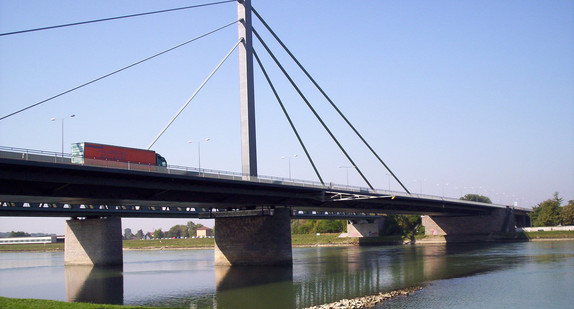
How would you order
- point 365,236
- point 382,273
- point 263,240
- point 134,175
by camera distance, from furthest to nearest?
point 365,236 → point 263,240 → point 382,273 → point 134,175

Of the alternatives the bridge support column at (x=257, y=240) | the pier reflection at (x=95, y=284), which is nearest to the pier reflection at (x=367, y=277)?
the bridge support column at (x=257, y=240)

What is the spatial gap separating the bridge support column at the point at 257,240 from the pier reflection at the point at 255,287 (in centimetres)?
126

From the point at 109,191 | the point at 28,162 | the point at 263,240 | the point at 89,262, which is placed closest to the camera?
the point at 28,162

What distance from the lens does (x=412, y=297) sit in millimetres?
32312

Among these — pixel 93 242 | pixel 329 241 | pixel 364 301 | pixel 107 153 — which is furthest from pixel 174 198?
pixel 329 241

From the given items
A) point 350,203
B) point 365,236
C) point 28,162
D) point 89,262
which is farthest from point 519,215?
point 28,162

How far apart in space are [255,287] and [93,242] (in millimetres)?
32426

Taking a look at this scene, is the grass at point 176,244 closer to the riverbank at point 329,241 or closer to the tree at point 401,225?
the riverbank at point 329,241

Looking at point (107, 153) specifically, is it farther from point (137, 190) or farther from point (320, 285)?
point (320, 285)

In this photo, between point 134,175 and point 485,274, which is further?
point 485,274

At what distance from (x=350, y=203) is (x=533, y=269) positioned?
24.2 meters

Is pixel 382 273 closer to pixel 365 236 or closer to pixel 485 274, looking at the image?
pixel 485 274

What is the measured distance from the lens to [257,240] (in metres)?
56.8

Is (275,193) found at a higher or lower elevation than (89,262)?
higher
